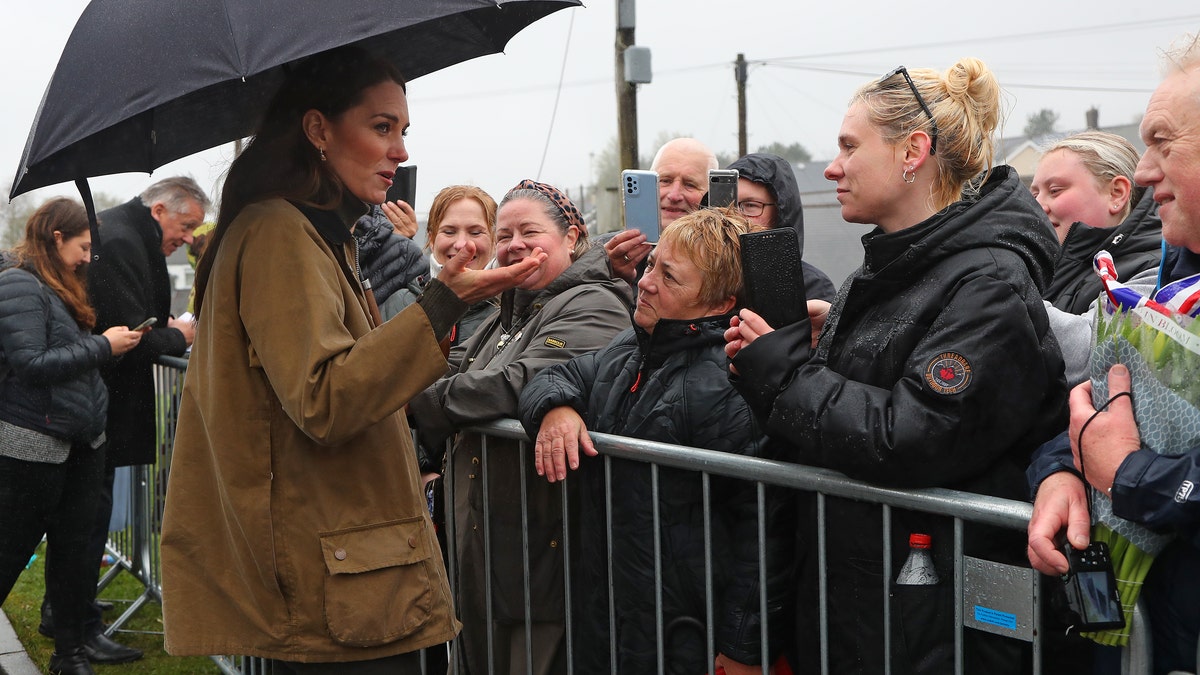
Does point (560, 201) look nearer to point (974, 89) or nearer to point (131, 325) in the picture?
point (974, 89)

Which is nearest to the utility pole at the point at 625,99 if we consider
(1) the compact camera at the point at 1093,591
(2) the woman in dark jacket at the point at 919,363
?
(2) the woman in dark jacket at the point at 919,363

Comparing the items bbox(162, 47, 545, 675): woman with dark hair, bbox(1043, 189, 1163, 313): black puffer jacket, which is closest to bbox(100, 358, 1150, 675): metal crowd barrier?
bbox(162, 47, 545, 675): woman with dark hair

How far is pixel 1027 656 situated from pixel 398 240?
3.35m

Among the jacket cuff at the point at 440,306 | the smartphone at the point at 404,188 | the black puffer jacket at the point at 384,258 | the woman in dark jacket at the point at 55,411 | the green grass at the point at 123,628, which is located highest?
the smartphone at the point at 404,188

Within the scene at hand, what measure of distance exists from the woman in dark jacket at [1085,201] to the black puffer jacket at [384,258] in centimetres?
258

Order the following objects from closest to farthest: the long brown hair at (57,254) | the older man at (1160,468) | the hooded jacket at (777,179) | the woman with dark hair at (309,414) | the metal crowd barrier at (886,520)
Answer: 1. the older man at (1160,468)
2. the metal crowd barrier at (886,520)
3. the woman with dark hair at (309,414)
4. the hooded jacket at (777,179)
5. the long brown hair at (57,254)

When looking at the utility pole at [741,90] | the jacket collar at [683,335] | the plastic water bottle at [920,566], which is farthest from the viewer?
the utility pole at [741,90]

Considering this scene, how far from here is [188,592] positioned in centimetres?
248

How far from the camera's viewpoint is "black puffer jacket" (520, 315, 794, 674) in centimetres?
258

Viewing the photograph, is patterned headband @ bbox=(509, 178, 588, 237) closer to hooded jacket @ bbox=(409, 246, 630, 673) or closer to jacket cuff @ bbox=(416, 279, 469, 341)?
hooded jacket @ bbox=(409, 246, 630, 673)

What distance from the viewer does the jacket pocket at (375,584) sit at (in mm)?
2385

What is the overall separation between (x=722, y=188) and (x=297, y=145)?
1405 millimetres

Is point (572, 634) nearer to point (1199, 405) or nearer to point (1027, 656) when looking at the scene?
point (1027, 656)

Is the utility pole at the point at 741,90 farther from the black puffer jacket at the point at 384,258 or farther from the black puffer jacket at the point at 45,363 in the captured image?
the black puffer jacket at the point at 45,363
